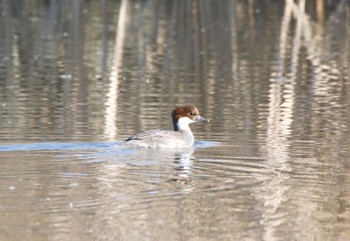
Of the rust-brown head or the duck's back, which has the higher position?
the rust-brown head

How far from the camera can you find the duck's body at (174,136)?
11.2 meters

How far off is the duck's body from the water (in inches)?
8.5

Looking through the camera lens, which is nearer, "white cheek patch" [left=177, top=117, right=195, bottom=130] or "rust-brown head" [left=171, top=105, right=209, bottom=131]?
"white cheek patch" [left=177, top=117, right=195, bottom=130]

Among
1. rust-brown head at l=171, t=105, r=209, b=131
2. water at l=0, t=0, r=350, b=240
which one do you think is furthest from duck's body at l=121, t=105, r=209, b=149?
water at l=0, t=0, r=350, b=240

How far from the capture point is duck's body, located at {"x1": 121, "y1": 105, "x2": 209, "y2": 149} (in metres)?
11.2

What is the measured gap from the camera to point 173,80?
57.0 ft

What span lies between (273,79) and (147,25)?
10.8m

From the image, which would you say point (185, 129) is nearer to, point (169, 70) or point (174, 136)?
point (174, 136)

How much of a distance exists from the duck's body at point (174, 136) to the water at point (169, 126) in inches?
8.5

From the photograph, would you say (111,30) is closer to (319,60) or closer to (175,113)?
(319,60)

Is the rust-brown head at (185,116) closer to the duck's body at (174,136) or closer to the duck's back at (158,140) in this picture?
the duck's body at (174,136)

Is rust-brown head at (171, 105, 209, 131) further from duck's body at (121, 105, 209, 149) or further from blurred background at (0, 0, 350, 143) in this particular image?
blurred background at (0, 0, 350, 143)

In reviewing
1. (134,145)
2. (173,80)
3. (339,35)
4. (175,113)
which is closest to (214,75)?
(173,80)

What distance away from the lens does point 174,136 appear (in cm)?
1168
